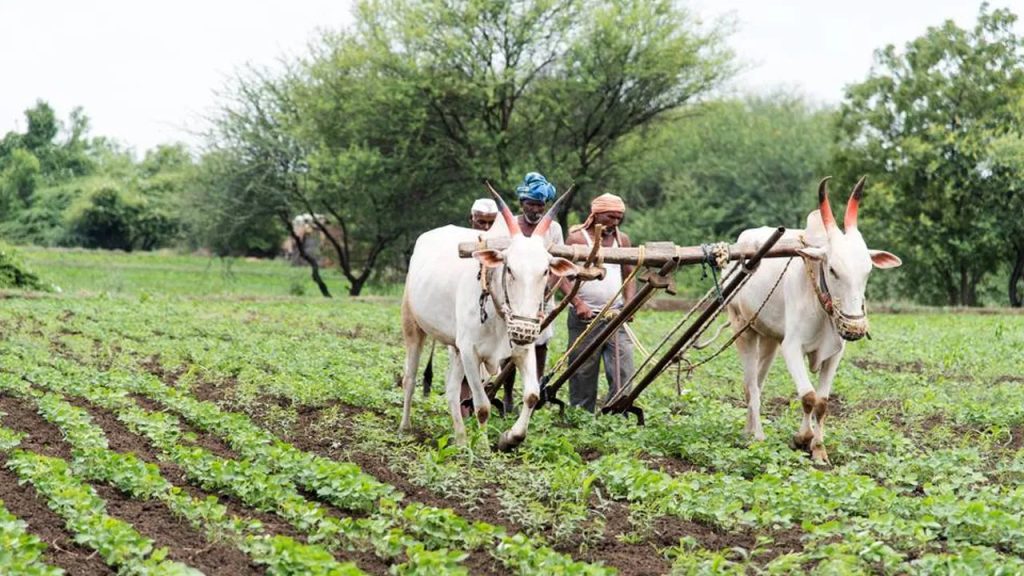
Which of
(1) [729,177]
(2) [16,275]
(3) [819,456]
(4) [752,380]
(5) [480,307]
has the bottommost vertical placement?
(2) [16,275]

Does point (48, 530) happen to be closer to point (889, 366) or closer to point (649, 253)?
point (649, 253)

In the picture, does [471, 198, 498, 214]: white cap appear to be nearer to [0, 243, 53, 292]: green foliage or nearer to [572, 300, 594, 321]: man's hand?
[572, 300, 594, 321]: man's hand

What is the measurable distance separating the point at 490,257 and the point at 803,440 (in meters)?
2.73

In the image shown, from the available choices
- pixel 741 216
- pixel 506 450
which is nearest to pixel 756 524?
pixel 506 450

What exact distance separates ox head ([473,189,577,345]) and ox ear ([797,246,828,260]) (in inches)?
69.2

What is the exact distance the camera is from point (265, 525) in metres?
6.97

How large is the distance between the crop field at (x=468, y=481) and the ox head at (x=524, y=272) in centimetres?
88

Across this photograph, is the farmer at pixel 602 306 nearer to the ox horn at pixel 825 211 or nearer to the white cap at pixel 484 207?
the white cap at pixel 484 207

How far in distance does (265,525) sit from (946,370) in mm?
12353

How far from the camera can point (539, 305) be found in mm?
8812

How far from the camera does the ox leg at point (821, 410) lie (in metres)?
9.34

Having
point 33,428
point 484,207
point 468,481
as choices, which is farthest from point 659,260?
point 33,428

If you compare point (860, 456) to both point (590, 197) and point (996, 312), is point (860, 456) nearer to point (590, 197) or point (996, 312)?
point (996, 312)

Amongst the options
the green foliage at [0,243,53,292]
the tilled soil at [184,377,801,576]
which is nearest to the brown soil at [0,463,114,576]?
the tilled soil at [184,377,801,576]
